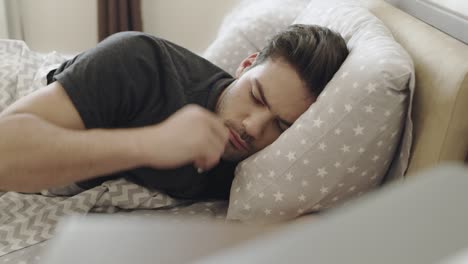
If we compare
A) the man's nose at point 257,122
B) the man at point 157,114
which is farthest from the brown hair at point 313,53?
the man's nose at point 257,122

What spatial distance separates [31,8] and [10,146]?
2.13 m

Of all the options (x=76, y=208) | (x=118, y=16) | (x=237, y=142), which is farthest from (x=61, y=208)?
(x=118, y=16)

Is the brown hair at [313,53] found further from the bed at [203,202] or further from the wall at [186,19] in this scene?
the wall at [186,19]

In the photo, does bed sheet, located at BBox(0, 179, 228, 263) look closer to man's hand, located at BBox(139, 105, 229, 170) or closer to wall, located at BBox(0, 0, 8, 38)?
man's hand, located at BBox(139, 105, 229, 170)

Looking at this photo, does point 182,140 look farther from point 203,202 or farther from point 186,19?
point 186,19

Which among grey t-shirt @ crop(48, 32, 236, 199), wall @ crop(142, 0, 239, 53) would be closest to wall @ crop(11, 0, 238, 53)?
wall @ crop(142, 0, 239, 53)

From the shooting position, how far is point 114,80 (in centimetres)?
98

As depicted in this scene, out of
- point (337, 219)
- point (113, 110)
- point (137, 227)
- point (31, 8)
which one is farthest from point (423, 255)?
point (31, 8)

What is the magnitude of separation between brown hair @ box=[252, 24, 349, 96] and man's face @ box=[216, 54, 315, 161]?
0.02 metres

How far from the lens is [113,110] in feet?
3.25

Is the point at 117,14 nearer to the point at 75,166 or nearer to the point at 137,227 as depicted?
the point at 75,166

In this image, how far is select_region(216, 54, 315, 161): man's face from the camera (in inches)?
41.6

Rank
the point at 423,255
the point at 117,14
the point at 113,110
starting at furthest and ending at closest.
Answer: the point at 117,14
the point at 113,110
the point at 423,255

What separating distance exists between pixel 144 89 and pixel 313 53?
38 centimetres
